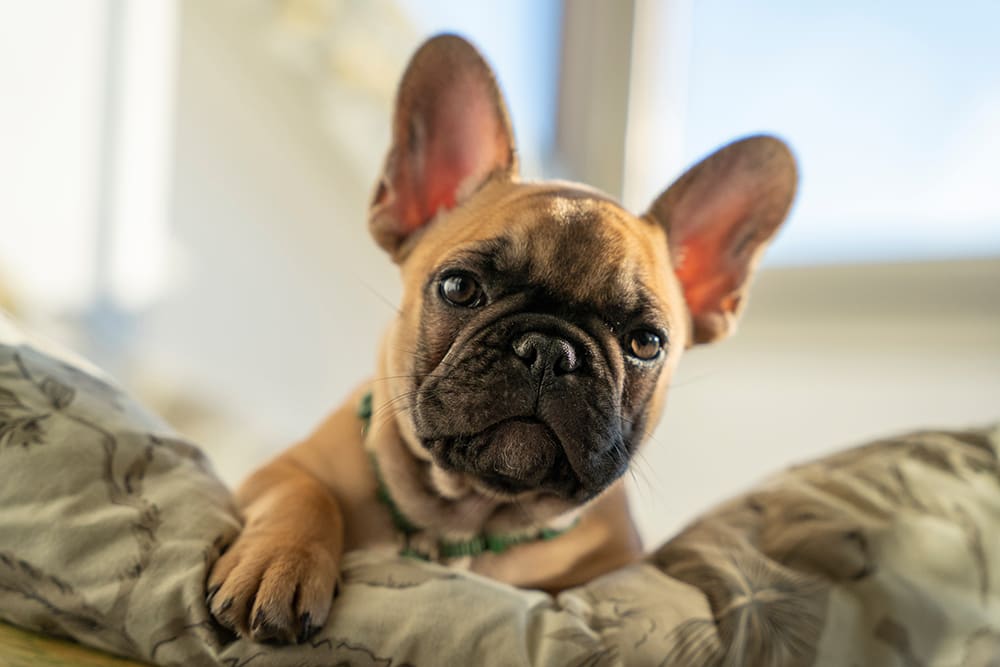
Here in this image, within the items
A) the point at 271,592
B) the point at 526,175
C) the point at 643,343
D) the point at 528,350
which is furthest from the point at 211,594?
the point at 526,175

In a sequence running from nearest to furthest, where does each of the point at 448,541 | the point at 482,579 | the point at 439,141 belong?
the point at 482,579 < the point at 448,541 < the point at 439,141

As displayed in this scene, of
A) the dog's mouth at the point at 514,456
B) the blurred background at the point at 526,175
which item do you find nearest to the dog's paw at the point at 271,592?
the dog's mouth at the point at 514,456

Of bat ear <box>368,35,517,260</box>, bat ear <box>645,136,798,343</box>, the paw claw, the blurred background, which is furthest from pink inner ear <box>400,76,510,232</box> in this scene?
the blurred background

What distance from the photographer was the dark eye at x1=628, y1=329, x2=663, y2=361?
113 centimetres

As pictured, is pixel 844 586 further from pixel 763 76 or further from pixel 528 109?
pixel 528 109

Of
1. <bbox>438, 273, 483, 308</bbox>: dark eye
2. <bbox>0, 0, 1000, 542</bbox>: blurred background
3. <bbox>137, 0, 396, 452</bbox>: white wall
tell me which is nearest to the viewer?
<bbox>438, 273, 483, 308</bbox>: dark eye

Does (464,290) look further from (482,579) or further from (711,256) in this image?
(711,256)

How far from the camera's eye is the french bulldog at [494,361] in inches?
38.4

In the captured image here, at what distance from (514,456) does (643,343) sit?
264 mm

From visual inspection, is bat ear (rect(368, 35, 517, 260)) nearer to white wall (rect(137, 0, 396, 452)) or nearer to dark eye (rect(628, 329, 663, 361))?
dark eye (rect(628, 329, 663, 361))

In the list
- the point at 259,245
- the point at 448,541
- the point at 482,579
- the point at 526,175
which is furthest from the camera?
the point at 259,245

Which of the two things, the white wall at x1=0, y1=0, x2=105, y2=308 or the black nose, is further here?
the white wall at x1=0, y1=0, x2=105, y2=308

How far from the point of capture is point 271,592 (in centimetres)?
84

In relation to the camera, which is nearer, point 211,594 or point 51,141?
point 211,594
